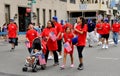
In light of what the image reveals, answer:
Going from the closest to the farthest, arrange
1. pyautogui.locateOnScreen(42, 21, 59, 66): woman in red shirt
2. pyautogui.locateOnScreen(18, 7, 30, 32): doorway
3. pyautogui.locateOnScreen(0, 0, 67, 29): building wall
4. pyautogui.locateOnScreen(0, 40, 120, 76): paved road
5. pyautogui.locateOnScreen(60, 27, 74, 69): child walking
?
1. pyautogui.locateOnScreen(0, 40, 120, 76): paved road
2. pyautogui.locateOnScreen(60, 27, 74, 69): child walking
3. pyautogui.locateOnScreen(42, 21, 59, 66): woman in red shirt
4. pyautogui.locateOnScreen(0, 0, 67, 29): building wall
5. pyautogui.locateOnScreen(18, 7, 30, 32): doorway

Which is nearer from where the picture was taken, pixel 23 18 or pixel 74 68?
pixel 74 68

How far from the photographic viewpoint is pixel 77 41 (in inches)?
500

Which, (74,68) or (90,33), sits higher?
(90,33)

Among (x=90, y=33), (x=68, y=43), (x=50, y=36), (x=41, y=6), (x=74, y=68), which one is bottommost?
(x=74, y=68)

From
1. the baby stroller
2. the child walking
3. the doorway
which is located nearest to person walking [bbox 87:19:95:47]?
the child walking

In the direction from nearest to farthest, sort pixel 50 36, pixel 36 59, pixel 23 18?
pixel 36 59 < pixel 50 36 < pixel 23 18

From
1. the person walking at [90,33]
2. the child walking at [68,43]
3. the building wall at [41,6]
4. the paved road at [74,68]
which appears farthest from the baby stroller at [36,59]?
the building wall at [41,6]

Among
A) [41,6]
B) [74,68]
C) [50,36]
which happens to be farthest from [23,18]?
[74,68]

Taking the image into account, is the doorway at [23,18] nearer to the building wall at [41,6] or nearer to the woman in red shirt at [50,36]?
the building wall at [41,6]

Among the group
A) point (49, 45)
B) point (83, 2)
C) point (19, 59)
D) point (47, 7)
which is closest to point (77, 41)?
point (49, 45)

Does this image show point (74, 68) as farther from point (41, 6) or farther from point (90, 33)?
point (41, 6)

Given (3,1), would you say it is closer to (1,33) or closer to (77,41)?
(1,33)

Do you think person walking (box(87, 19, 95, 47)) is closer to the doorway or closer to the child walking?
the child walking

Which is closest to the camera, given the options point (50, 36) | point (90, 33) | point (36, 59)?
point (36, 59)
